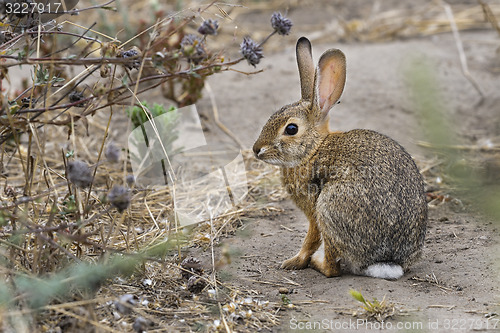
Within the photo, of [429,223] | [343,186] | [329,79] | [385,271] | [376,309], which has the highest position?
[329,79]

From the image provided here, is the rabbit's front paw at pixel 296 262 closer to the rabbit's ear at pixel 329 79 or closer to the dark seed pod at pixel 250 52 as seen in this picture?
the rabbit's ear at pixel 329 79

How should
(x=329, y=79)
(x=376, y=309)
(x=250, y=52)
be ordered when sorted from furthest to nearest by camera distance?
(x=329, y=79) < (x=250, y=52) < (x=376, y=309)

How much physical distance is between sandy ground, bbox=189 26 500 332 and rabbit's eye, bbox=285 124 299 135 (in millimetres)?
872

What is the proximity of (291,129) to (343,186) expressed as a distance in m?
0.59

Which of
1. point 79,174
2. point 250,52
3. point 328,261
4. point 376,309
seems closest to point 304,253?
point 328,261

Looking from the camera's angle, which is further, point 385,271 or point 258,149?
point 258,149

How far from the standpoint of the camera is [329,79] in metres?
4.27

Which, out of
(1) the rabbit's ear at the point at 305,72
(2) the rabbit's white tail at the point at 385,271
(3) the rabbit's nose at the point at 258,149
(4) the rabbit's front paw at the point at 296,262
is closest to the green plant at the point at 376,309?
(2) the rabbit's white tail at the point at 385,271

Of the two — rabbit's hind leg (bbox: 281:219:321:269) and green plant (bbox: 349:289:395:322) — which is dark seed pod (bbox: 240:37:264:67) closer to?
rabbit's hind leg (bbox: 281:219:321:269)

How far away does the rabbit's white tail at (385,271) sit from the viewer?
3.91 m

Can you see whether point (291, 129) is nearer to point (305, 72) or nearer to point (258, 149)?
point (258, 149)

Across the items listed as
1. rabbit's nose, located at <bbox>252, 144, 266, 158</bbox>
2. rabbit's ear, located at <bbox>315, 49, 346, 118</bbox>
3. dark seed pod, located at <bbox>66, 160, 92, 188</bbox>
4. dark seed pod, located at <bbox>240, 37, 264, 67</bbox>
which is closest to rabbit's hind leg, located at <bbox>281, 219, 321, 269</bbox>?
rabbit's nose, located at <bbox>252, 144, 266, 158</bbox>

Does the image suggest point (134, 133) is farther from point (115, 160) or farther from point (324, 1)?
point (324, 1)

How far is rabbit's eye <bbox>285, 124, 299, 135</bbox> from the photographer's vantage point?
4.22 meters
